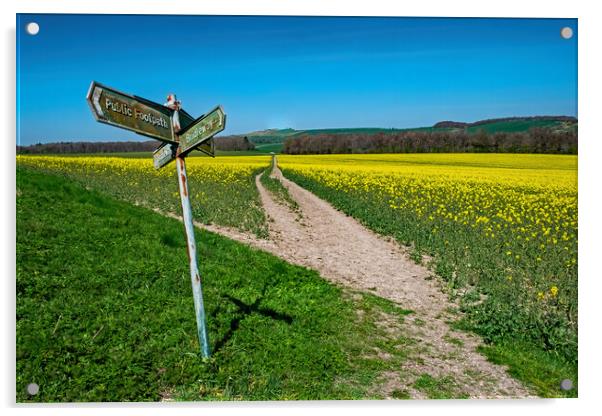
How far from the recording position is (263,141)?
9.01 m

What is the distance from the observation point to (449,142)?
8.61 meters

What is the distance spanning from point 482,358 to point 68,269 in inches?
199

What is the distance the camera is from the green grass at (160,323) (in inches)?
181

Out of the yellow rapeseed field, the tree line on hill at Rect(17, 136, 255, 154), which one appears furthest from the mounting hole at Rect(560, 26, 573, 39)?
the tree line on hill at Rect(17, 136, 255, 154)

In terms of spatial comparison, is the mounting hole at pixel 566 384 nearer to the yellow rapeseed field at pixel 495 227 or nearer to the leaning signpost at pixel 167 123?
the yellow rapeseed field at pixel 495 227

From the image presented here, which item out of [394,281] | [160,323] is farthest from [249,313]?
[394,281]

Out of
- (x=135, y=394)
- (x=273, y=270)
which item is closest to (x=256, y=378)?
(x=135, y=394)

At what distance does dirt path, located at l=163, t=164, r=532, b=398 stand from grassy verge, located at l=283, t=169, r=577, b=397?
274mm

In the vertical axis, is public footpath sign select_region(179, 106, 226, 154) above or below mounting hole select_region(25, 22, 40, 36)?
below

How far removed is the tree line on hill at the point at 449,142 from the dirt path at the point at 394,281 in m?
2.21

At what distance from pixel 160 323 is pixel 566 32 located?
6089mm

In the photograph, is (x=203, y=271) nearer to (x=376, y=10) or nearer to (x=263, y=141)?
(x=263, y=141)

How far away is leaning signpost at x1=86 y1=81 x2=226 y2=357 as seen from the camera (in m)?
3.67

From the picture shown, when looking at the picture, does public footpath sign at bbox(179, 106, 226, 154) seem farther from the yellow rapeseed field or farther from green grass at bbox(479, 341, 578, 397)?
the yellow rapeseed field
